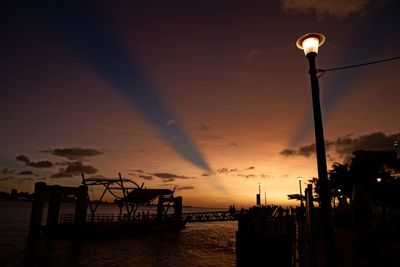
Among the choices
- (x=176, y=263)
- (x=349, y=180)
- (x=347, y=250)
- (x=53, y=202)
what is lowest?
(x=176, y=263)

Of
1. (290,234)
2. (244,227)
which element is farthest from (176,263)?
(290,234)

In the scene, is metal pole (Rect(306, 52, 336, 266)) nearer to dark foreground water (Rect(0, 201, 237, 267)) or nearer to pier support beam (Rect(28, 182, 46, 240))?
dark foreground water (Rect(0, 201, 237, 267))

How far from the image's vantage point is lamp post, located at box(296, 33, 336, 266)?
203 inches

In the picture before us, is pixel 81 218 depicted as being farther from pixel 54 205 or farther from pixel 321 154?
pixel 321 154

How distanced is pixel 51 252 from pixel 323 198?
99.0 feet

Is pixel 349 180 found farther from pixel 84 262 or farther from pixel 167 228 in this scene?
pixel 84 262

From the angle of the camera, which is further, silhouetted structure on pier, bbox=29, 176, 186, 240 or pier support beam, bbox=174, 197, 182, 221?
pier support beam, bbox=174, 197, 182, 221

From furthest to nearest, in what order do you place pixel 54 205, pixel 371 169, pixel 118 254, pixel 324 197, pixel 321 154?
pixel 371 169 < pixel 54 205 < pixel 118 254 < pixel 321 154 < pixel 324 197

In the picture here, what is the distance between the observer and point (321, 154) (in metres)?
5.41

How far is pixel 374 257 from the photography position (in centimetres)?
1252

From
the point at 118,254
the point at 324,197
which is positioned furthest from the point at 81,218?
the point at 324,197

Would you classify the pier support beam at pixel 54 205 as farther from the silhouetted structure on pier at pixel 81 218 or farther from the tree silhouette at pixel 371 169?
the tree silhouette at pixel 371 169

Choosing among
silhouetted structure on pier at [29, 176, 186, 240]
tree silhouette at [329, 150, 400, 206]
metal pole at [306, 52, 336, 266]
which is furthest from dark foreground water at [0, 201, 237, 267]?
tree silhouette at [329, 150, 400, 206]

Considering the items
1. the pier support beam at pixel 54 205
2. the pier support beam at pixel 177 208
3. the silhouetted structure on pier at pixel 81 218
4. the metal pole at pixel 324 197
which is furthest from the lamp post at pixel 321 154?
the pier support beam at pixel 177 208
